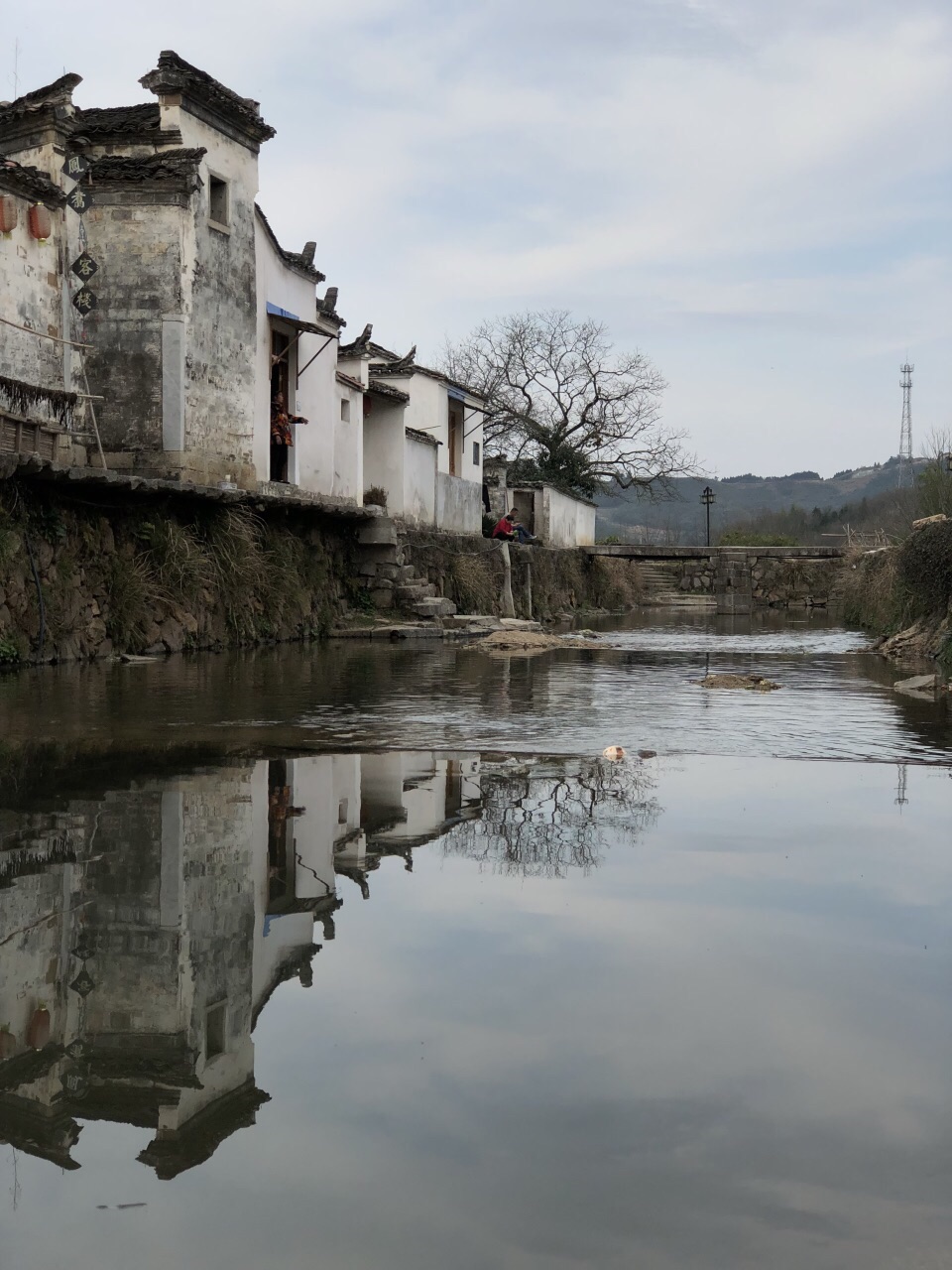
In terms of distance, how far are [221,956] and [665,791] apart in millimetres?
3294

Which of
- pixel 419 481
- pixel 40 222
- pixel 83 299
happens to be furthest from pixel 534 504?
pixel 40 222

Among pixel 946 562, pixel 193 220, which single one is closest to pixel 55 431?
pixel 193 220

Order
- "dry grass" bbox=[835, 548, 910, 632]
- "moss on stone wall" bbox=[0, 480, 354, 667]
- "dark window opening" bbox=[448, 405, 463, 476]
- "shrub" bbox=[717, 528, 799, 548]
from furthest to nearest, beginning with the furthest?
"shrub" bbox=[717, 528, 799, 548]
"dark window opening" bbox=[448, 405, 463, 476]
"dry grass" bbox=[835, 548, 910, 632]
"moss on stone wall" bbox=[0, 480, 354, 667]

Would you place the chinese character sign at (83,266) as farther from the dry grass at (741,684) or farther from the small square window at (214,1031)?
the small square window at (214,1031)

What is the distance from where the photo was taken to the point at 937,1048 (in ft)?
10.3

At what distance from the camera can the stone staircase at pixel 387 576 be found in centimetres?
2459

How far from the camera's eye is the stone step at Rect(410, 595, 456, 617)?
24.3 meters

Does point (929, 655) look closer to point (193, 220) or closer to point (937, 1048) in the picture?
point (193, 220)

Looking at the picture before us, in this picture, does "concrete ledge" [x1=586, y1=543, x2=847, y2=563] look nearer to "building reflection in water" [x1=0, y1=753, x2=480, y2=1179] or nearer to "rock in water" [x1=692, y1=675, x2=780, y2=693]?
"rock in water" [x1=692, y1=675, x2=780, y2=693]

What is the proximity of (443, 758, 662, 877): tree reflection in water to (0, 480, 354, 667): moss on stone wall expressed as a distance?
28.4ft

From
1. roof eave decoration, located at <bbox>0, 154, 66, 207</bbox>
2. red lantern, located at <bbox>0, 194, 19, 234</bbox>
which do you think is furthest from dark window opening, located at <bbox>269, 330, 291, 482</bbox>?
red lantern, located at <bbox>0, 194, 19, 234</bbox>

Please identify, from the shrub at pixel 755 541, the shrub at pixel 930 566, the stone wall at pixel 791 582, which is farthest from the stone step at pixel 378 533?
the shrub at pixel 755 541

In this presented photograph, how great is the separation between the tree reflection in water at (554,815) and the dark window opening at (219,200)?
15288 millimetres

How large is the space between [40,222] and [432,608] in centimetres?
977
